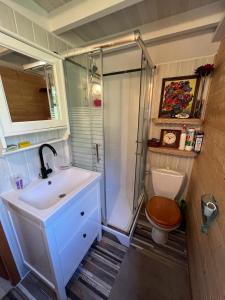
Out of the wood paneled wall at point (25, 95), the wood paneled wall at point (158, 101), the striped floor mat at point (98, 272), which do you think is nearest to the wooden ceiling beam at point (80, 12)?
the wood paneled wall at point (25, 95)

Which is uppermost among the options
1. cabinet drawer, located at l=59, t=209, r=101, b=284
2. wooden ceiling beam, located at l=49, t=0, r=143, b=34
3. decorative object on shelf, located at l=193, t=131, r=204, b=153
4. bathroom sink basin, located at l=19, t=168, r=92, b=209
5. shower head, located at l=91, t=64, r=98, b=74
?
wooden ceiling beam, located at l=49, t=0, r=143, b=34

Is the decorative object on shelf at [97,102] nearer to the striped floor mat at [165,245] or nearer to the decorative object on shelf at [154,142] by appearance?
the decorative object on shelf at [154,142]

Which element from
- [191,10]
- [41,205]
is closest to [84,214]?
[41,205]

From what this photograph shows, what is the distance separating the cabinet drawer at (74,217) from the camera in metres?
0.94

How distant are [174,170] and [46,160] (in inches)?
64.7

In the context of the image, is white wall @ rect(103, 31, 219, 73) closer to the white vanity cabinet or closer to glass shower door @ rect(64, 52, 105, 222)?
glass shower door @ rect(64, 52, 105, 222)

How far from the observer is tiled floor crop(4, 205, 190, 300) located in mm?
1140

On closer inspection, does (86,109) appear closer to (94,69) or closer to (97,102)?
(97,102)

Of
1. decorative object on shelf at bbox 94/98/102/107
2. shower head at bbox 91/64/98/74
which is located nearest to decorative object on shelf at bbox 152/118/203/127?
decorative object on shelf at bbox 94/98/102/107

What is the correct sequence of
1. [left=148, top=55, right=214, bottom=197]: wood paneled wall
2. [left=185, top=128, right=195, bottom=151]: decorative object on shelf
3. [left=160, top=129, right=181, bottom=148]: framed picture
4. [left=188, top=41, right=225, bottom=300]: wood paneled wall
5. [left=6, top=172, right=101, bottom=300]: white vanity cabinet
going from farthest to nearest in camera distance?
[left=160, top=129, right=181, bottom=148]: framed picture, [left=185, top=128, right=195, bottom=151]: decorative object on shelf, [left=148, top=55, right=214, bottom=197]: wood paneled wall, [left=6, top=172, right=101, bottom=300]: white vanity cabinet, [left=188, top=41, right=225, bottom=300]: wood paneled wall

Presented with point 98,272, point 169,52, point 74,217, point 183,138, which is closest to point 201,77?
point 169,52

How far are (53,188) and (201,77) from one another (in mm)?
2037

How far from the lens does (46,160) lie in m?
1.36

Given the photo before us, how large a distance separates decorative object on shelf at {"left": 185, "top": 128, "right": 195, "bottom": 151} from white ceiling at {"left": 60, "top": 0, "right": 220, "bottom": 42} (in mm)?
1149
